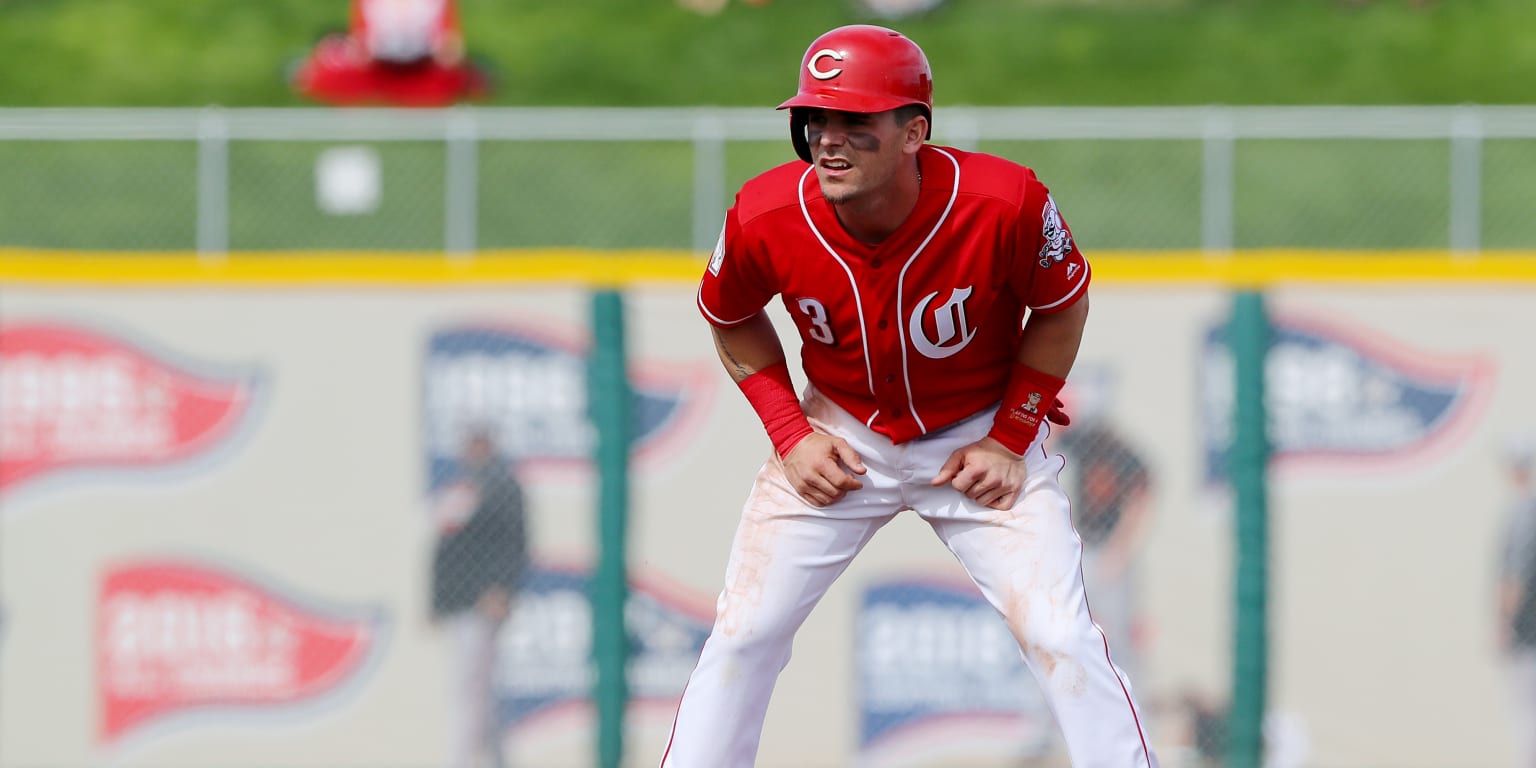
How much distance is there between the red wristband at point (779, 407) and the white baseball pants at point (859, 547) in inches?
4.0

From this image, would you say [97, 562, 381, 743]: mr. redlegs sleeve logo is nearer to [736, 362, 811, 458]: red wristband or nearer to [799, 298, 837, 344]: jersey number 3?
[736, 362, 811, 458]: red wristband

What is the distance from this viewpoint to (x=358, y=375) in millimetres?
7684

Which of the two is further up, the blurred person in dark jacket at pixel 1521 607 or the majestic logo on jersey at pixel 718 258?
the majestic logo on jersey at pixel 718 258

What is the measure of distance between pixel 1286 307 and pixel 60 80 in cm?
1746

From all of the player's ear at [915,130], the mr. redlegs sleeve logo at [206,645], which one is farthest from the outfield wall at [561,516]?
the player's ear at [915,130]

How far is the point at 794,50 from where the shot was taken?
22.1m

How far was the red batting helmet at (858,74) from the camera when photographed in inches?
164

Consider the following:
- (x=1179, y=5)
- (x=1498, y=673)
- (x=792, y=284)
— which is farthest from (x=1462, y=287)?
(x=1179, y=5)

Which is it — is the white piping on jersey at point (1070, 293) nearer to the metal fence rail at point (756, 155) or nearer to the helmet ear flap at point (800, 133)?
the helmet ear flap at point (800, 133)

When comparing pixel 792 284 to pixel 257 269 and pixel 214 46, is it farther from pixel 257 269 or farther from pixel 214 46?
pixel 214 46

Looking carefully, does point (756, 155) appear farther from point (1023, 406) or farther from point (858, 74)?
point (858, 74)

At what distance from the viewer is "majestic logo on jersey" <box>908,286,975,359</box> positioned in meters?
4.43

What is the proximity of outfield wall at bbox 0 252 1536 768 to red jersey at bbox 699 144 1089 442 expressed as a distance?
2.93 meters

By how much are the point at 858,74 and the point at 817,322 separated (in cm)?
66
